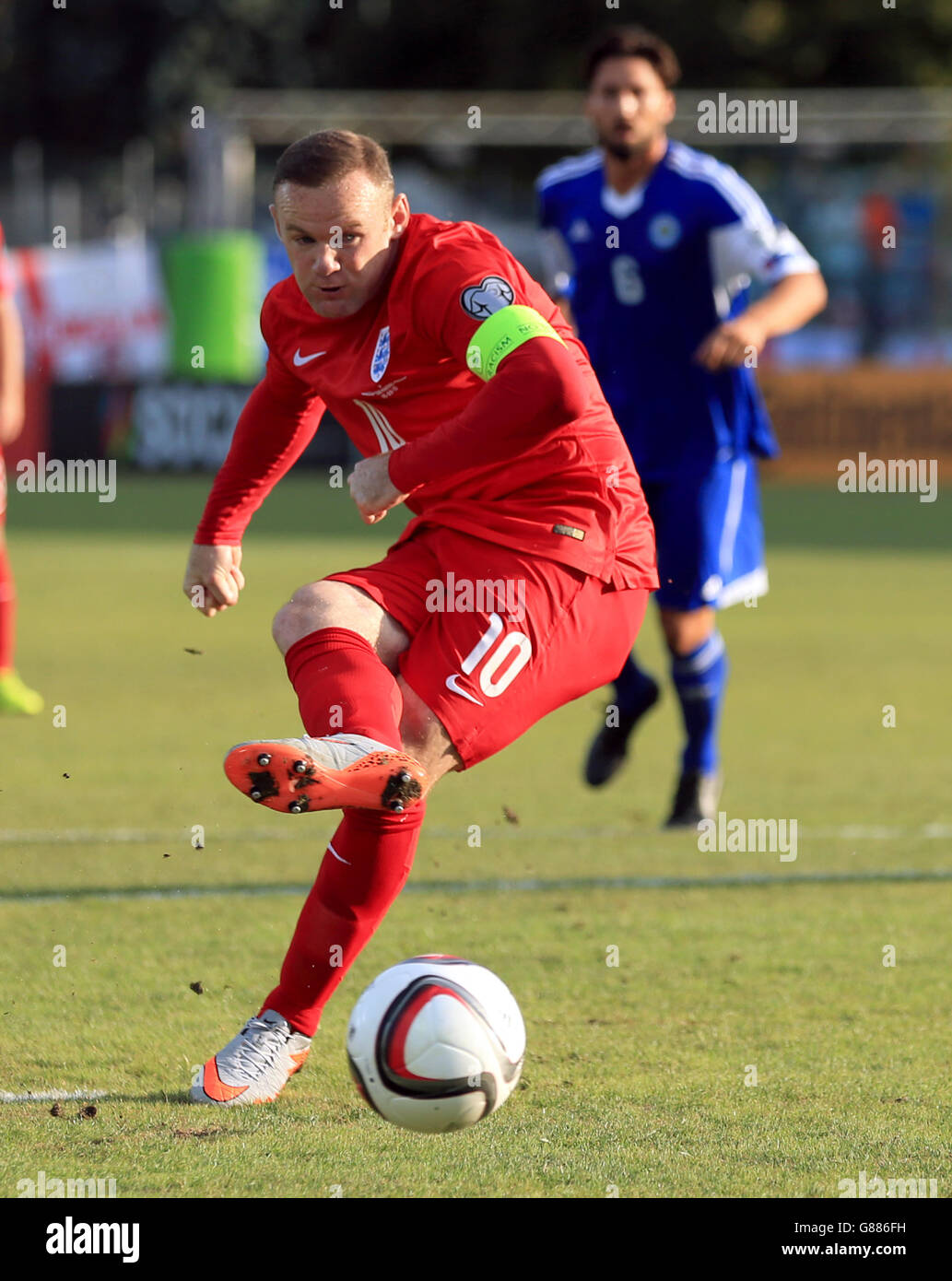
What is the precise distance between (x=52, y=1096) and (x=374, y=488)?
1370mm

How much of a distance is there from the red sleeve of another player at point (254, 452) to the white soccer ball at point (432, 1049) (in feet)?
4.19

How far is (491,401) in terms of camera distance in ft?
12.4

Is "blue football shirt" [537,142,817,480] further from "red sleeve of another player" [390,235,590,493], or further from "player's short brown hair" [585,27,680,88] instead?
"red sleeve of another player" [390,235,590,493]

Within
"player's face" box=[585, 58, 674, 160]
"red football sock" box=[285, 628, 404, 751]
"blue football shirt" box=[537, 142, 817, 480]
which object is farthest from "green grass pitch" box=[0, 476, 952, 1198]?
"player's face" box=[585, 58, 674, 160]

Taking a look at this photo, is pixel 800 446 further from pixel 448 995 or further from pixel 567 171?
pixel 448 995

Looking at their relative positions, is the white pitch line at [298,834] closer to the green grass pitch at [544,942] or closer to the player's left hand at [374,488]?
the green grass pitch at [544,942]

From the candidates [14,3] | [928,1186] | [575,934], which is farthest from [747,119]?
[928,1186]

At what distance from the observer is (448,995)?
364 centimetres

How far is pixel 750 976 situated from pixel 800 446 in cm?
2001

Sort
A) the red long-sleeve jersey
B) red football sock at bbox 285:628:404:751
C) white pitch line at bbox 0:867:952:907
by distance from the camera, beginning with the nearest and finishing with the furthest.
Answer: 1. red football sock at bbox 285:628:404:751
2. the red long-sleeve jersey
3. white pitch line at bbox 0:867:952:907

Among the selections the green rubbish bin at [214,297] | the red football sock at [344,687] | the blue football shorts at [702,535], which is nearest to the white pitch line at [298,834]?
the blue football shorts at [702,535]

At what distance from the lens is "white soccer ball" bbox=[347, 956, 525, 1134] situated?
3.55 m

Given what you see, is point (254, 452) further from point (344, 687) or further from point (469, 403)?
point (344, 687)

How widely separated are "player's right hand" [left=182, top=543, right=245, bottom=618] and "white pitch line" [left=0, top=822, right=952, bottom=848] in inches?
87.7
